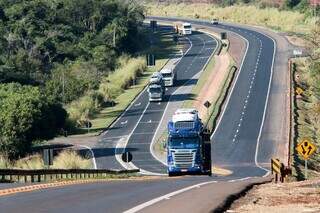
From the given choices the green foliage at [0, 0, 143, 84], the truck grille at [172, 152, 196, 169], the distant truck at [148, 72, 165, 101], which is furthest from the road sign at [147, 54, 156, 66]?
the truck grille at [172, 152, 196, 169]

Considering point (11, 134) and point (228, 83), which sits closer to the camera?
point (11, 134)

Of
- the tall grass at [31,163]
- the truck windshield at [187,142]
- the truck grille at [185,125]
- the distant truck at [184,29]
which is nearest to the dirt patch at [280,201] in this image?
the truck grille at [185,125]

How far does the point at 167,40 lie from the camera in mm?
166625

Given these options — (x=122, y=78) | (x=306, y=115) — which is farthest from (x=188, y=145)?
(x=122, y=78)

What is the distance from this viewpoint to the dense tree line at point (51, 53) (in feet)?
272

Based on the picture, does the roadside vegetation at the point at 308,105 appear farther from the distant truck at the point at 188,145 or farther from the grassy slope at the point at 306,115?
the distant truck at the point at 188,145

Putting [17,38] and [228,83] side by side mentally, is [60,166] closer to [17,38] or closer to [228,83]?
[228,83]

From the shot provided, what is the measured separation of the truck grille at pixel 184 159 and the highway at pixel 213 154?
122 inches

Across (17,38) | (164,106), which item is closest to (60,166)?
(164,106)

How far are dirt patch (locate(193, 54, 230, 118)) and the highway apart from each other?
2254mm

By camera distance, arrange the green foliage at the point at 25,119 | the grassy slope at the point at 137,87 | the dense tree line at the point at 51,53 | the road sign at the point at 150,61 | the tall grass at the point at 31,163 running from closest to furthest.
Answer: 1. the tall grass at the point at 31,163
2. the green foliage at the point at 25,119
3. the dense tree line at the point at 51,53
4. the grassy slope at the point at 137,87
5. the road sign at the point at 150,61

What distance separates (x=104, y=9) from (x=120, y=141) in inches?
3055

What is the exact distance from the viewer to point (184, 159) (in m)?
48.2

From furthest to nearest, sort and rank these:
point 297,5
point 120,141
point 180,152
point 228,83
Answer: point 297,5, point 228,83, point 120,141, point 180,152
